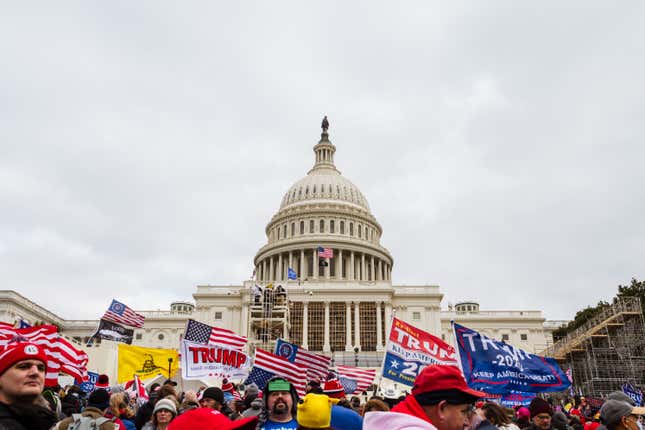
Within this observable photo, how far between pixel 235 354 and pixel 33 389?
569 inches

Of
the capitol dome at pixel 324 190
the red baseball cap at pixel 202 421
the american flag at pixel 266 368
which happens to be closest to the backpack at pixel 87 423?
the red baseball cap at pixel 202 421

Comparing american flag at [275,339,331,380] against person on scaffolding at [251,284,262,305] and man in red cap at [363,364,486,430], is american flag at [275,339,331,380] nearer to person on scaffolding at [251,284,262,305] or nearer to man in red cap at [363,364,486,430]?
man in red cap at [363,364,486,430]

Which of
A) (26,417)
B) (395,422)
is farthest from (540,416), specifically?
(26,417)

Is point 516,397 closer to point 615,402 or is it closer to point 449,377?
point 615,402

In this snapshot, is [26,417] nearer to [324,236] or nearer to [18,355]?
[18,355]

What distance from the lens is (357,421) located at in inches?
213

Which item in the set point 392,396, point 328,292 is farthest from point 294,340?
point 392,396

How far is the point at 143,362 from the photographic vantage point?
61.1 ft

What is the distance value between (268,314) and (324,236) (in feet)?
68.4

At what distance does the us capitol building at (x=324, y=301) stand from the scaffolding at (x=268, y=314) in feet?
0.39

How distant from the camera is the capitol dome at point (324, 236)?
8350cm

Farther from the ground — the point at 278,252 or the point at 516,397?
the point at 278,252

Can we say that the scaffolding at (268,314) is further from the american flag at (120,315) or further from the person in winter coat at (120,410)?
the person in winter coat at (120,410)

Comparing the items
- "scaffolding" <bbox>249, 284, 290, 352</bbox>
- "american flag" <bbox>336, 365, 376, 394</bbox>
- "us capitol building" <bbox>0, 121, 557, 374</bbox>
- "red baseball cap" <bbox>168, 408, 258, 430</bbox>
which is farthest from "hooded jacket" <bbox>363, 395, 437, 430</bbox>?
"scaffolding" <bbox>249, 284, 290, 352</bbox>
